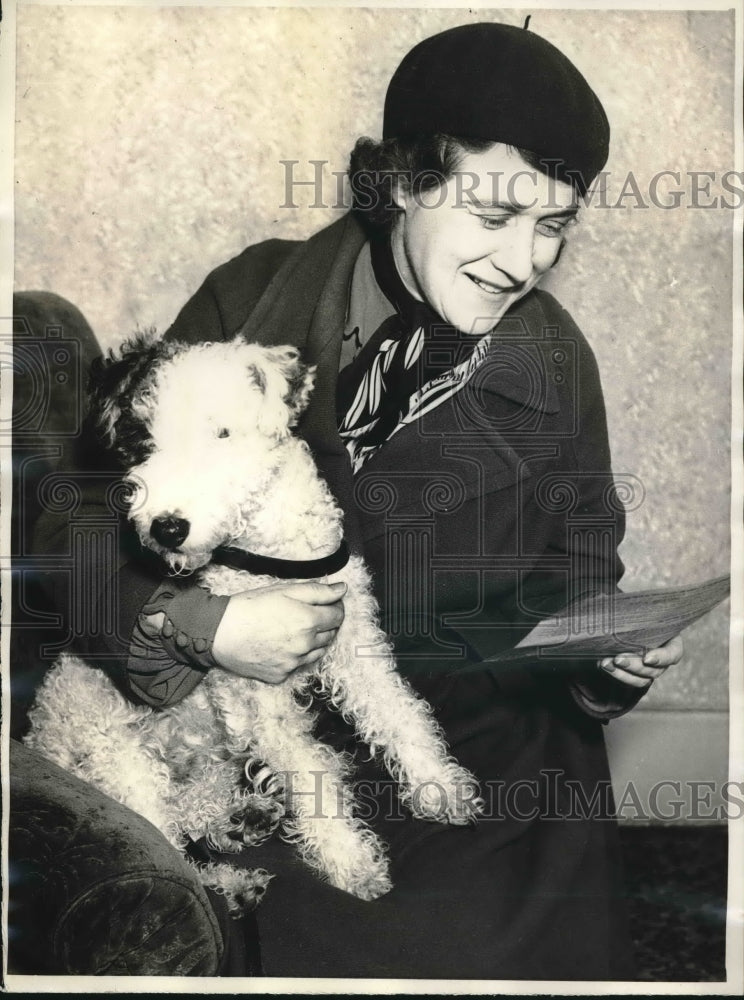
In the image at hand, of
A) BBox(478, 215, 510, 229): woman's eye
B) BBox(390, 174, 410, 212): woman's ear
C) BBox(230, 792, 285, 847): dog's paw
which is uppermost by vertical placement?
BBox(390, 174, 410, 212): woman's ear

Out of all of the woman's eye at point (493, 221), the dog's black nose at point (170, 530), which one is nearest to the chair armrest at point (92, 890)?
the dog's black nose at point (170, 530)

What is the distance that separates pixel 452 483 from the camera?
1644 mm

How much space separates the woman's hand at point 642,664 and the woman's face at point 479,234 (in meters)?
0.61

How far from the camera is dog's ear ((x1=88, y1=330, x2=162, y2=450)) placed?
1560 millimetres

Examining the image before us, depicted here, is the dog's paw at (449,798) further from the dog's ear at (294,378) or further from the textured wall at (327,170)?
the dog's ear at (294,378)

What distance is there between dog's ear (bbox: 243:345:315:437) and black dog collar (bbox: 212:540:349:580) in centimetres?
20

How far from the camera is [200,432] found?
150 centimetres

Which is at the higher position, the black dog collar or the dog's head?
the dog's head

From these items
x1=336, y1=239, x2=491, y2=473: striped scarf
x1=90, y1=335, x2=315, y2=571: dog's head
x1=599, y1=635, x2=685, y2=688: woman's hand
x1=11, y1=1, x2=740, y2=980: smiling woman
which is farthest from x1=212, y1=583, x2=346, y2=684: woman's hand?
x1=599, y1=635, x2=685, y2=688: woman's hand

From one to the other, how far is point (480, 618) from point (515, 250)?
0.61m

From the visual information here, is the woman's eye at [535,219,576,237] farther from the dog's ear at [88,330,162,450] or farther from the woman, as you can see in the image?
the dog's ear at [88,330,162,450]

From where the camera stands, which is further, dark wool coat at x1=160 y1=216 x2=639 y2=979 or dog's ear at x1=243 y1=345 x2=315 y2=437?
dark wool coat at x1=160 y1=216 x2=639 y2=979

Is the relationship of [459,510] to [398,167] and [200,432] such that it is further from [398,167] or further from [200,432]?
[398,167]

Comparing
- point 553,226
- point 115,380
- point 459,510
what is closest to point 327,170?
point 553,226
